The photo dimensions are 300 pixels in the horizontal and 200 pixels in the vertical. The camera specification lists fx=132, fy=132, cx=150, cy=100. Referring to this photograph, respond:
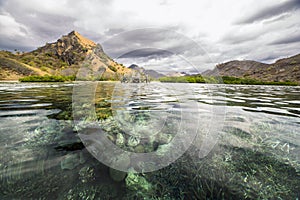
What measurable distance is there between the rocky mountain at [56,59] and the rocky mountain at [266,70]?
441ft

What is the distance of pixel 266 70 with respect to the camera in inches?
5871

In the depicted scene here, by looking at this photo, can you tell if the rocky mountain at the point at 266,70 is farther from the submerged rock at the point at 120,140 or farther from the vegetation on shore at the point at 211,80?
the submerged rock at the point at 120,140

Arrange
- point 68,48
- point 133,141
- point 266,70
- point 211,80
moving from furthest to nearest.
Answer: point 68,48 < point 266,70 < point 211,80 < point 133,141

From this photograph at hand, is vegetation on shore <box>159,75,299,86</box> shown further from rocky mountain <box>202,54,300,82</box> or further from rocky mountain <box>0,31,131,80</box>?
rocky mountain <box>202,54,300,82</box>

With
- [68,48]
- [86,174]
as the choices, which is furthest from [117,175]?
[68,48]

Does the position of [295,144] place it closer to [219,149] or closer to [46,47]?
[219,149]

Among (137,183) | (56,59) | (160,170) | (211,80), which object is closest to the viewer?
(137,183)

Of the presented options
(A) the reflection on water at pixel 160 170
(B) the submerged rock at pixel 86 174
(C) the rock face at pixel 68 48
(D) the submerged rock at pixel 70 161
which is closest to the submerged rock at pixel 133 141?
(A) the reflection on water at pixel 160 170

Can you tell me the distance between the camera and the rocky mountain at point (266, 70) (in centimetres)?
11794

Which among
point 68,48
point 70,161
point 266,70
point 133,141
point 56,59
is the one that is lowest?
point 70,161

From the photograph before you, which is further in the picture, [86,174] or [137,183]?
[86,174]

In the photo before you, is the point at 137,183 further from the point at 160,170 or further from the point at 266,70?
the point at 266,70

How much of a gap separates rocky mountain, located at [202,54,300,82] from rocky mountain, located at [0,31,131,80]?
441ft

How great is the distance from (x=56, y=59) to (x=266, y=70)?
237001 mm
